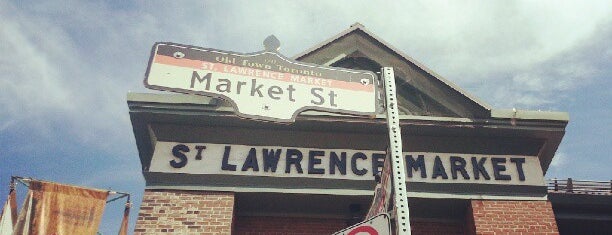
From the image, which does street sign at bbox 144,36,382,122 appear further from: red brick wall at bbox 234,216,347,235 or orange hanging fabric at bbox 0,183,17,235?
orange hanging fabric at bbox 0,183,17,235

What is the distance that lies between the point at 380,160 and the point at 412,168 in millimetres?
582

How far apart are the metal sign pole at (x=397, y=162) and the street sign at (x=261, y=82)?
15.1 inches

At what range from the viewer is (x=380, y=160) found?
791 centimetres

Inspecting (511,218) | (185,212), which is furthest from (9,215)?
(511,218)

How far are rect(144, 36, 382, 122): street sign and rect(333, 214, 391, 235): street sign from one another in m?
1.08

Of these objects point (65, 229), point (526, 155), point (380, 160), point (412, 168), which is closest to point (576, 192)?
point (526, 155)

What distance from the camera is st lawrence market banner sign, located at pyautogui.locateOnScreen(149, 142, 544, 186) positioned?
7.70m

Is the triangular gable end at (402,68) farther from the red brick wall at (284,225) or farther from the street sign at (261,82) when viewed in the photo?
the street sign at (261,82)

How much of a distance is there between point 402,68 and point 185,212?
529 centimetres

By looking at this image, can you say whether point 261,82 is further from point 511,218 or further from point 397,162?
point 511,218

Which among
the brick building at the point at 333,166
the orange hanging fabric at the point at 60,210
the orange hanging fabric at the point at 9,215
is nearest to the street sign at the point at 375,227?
the brick building at the point at 333,166

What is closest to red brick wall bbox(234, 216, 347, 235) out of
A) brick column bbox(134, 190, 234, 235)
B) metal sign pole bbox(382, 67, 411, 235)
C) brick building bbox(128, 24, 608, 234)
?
brick building bbox(128, 24, 608, 234)

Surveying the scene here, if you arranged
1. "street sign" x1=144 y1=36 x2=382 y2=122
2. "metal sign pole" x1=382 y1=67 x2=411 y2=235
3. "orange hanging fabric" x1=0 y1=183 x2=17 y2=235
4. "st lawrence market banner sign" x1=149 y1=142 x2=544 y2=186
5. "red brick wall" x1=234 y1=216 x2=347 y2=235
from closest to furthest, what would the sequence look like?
"metal sign pole" x1=382 y1=67 x2=411 y2=235 → "street sign" x1=144 y1=36 x2=382 y2=122 → "orange hanging fabric" x1=0 y1=183 x2=17 y2=235 → "st lawrence market banner sign" x1=149 y1=142 x2=544 y2=186 → "red brick wall" x1=234 y1=216 x2=347 y2=235

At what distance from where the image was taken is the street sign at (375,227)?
2.62 meters
